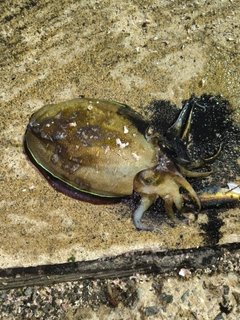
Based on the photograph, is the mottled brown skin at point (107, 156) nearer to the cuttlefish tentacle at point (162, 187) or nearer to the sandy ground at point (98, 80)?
the cuttlefish tentacle at point (162, 187)

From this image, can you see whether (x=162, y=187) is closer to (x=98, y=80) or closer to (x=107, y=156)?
(x=107, y=156)

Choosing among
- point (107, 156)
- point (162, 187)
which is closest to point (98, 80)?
point (107, 156)

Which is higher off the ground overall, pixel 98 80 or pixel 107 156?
pixel 98 80

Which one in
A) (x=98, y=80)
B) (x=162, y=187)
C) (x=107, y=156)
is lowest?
(x=162, y=187)

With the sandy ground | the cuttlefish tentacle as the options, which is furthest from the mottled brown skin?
the sandy ground

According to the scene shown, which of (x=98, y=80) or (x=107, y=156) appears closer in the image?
(x=107, y=156)

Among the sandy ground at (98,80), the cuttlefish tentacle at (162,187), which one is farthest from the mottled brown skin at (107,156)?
the sandy ground at (98,80)
